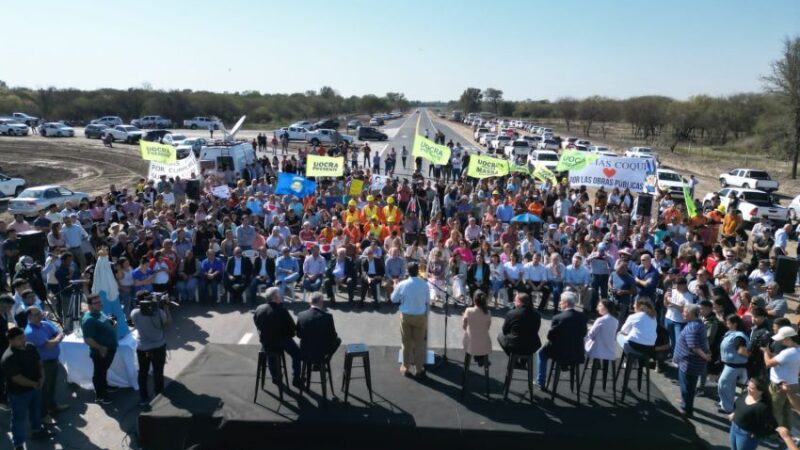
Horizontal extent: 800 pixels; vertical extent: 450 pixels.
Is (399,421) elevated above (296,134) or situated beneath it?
situated beneath

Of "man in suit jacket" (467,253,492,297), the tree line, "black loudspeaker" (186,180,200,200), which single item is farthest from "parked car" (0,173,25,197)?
the tree line

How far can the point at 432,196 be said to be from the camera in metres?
19.0

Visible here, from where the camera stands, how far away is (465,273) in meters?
12.2

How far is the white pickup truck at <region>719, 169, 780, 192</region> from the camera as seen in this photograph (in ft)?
98.7

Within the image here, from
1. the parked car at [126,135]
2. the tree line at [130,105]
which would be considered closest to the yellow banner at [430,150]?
the parked car at [126,135]

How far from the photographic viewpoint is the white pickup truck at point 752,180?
30094mm

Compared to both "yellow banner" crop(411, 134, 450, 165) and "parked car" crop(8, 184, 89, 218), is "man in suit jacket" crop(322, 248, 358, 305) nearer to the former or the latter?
"yellow banner" crop(411, 134, 450, 165)

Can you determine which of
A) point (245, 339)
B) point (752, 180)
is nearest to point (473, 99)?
point (752, 180)

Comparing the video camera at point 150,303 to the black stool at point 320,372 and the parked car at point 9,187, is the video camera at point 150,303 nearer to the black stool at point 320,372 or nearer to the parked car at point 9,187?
the black stool at point 320,372

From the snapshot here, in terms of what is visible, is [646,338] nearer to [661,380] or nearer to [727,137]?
[661,380]

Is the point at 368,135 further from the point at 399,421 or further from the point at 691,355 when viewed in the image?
the point at 399,421

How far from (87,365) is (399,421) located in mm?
4758

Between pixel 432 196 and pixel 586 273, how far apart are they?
798 centimetres

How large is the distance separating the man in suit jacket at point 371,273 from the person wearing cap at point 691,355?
6113 millimetres
